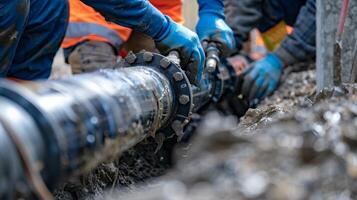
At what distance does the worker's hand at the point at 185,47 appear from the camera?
230 cm

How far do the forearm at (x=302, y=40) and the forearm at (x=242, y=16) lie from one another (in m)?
0.27

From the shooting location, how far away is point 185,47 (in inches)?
90.9

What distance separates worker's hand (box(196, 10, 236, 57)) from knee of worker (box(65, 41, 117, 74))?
523 millimetres

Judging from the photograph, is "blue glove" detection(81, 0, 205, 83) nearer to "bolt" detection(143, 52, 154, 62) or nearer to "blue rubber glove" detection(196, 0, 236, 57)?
"bolt" detection(143, 52, 154, 62)

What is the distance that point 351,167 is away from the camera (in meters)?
0.96

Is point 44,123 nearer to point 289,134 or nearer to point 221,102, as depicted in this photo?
point 289,134

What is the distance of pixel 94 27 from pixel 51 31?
1.99ft

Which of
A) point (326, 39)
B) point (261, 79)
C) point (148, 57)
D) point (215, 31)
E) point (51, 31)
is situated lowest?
point (261, 79)

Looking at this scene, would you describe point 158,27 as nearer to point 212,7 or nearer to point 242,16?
point 212,7

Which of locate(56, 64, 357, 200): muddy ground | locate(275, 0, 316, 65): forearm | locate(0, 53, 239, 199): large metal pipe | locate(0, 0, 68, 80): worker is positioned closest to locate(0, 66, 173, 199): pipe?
locate(0, 53, 239, 199): large metal pipe

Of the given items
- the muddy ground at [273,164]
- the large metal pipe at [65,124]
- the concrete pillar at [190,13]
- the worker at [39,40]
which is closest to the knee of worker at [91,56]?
the worker at [39,40]

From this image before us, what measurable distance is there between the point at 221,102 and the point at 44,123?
2.60m

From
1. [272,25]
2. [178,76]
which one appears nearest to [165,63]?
[178,76]

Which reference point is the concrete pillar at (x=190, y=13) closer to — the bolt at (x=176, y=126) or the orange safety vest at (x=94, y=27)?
the orange safety vest at (x=94, y=27)
